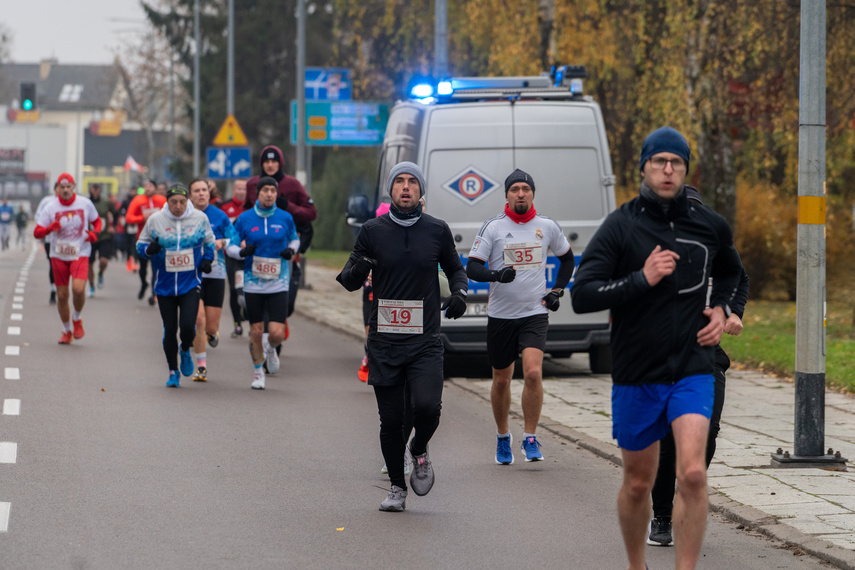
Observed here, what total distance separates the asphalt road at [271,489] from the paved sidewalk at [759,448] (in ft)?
0.55

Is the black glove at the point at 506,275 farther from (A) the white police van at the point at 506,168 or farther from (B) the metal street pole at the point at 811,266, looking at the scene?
(A) the white police van at the point at 506,168

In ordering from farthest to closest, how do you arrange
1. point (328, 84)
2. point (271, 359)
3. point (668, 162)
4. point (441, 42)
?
point (328, 84) < point (441, 42) < point (271, 359) < point (668, 162)

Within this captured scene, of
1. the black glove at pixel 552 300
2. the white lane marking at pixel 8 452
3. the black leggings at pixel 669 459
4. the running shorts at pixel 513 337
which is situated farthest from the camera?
the running shorts at pixel 513 337

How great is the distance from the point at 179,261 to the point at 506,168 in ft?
10.6

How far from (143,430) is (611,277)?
17.6 ft

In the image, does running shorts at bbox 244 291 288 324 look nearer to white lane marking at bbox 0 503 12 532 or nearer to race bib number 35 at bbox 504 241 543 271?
race bib number 35 at bbox 504 241 543 271

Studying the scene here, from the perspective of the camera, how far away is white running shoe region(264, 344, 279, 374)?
13.0 m

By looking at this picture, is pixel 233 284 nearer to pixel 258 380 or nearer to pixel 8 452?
pixel 258 380

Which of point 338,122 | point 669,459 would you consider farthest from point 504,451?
point 338,122

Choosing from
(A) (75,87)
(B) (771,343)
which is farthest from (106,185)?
(B) (771,343)

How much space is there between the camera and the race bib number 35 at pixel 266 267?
1189cm

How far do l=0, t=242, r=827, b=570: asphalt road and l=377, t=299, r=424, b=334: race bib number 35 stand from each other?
978 millimetres

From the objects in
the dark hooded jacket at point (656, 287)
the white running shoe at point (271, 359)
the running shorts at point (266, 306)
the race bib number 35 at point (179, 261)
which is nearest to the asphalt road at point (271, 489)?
the white running shoe at point (271, 359)

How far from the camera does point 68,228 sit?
593 inches
